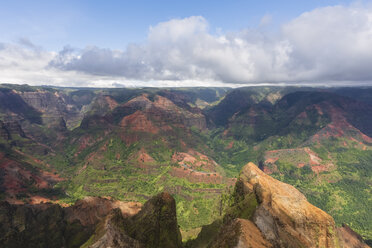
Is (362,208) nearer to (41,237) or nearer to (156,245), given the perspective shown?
(156,245)

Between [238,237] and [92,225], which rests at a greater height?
[238,237]

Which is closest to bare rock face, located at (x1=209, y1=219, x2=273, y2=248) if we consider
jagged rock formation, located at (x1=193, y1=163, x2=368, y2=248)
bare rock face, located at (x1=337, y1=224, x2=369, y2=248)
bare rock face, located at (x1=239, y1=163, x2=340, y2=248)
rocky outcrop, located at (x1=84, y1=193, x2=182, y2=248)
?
jagged rock formation, located at (x1=193, y1=163, x2=368, y2=248)

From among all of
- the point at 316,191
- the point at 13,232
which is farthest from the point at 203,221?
the point at 316,191

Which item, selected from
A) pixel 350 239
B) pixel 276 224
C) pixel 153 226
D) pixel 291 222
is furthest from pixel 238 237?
pixel 350 239

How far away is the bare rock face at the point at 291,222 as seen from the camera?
1665 inches

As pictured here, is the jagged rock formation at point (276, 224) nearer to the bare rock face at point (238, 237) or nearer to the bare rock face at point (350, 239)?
the bare rock face at point (238, 237)

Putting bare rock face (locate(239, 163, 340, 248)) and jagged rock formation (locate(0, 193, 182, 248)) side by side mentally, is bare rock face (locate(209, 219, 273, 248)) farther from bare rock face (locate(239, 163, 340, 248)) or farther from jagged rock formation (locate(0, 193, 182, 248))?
jagged rock formation (locate(0, 193, 182, 248))

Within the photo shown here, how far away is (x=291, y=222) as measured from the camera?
49.9 metres

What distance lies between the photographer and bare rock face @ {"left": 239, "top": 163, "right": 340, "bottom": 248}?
139 ft

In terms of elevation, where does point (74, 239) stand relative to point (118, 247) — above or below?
below

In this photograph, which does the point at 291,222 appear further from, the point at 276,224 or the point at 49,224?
the point at 49,224

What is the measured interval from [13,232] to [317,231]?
98.5 m

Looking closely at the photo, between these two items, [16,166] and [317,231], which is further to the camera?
[16,166]

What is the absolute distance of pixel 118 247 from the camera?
45062 millimetres
